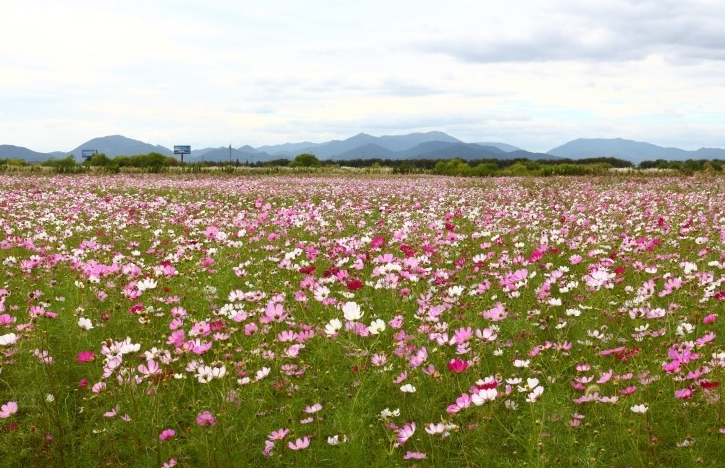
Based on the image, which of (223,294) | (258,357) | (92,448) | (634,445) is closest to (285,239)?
(223,294)

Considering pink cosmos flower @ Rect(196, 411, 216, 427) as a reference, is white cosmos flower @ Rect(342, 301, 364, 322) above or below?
above

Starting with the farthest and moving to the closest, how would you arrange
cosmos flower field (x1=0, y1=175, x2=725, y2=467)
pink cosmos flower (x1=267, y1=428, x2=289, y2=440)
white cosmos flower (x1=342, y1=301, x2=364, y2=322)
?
1. white cosmos flower (x1=342, y1=301, x2=364, y2=322)
2. cosmos flower field (x1=0, y1=175, x2=725, y2=467)
3. pink cosmos flower (x1=267, y1=428, x2=289, y2=440)

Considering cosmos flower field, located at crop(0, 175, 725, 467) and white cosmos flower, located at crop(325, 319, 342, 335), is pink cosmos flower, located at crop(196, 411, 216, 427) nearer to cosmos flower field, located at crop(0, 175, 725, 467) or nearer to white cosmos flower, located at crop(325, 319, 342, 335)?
cosmos flower field, located at crop(0, 175, 725, 467)

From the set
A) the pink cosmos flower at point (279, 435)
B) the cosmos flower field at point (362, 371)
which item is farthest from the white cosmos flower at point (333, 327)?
the pink cosmos flower at point (279, 435)

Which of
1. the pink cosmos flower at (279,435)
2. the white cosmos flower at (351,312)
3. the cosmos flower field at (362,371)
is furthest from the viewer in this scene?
the white cosmos flower at (351,312)

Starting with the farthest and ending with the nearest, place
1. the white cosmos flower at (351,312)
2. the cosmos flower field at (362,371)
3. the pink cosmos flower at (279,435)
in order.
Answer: the white cosmos flower at (351,312) → the cosmos flower field at (362,371) → the pink cosmos flower at (279,435)

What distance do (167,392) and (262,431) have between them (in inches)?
28.9

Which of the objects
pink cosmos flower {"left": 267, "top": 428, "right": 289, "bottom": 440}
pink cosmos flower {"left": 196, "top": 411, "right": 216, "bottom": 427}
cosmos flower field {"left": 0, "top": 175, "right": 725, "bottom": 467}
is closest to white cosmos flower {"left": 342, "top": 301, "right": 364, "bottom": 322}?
cosmos flower field {"left": 0, "top": 175, "right": 725, "bottom": 467}

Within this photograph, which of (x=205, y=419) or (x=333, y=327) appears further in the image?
(x=333, y=327)

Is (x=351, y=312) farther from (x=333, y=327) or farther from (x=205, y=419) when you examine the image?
(x=205, y=419)

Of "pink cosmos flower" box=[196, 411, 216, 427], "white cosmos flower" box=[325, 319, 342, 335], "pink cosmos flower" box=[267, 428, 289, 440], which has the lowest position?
"pink cosmos flower" box=[267, 428, 289, 440]

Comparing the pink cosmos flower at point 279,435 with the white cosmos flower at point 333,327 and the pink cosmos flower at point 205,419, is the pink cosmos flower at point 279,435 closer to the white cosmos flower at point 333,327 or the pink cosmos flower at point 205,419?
the pink cosmos flower at point 205,419

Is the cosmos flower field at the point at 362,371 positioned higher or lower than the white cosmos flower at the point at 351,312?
lower

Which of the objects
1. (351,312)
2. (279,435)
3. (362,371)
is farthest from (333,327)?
(279,435)
